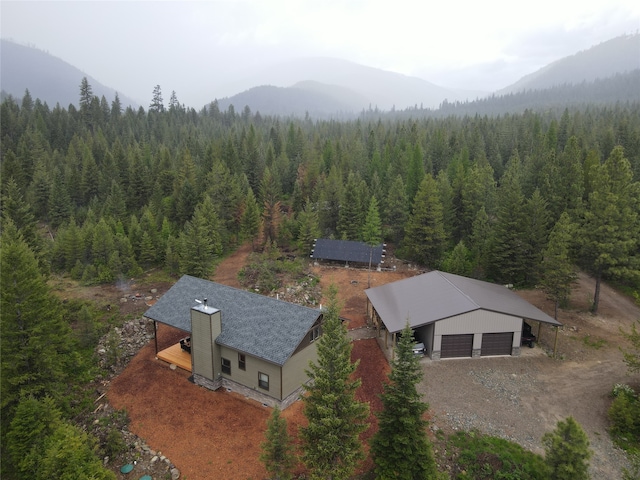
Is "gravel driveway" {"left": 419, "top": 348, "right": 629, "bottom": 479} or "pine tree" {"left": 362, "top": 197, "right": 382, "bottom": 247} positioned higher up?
"pine tree" {"left": 362, "top": 197, "right": 382, "bottom": 247}

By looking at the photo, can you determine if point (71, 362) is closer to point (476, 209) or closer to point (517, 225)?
point (517, 225)

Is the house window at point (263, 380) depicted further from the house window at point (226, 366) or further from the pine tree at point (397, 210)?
the pine tree at point (397, 210)

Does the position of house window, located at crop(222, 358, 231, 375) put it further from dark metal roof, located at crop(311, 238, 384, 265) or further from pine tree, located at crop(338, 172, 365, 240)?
pine tree, located at crop(338, 172, 365, 240)

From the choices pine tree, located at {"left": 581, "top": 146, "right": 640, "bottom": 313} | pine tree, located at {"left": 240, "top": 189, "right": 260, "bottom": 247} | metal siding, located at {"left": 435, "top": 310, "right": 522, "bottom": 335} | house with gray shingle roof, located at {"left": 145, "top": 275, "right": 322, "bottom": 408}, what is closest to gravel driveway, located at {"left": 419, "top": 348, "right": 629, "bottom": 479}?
metal siding, located at {"left": 435, "top": 310, "right": 522, "bottom": 335}

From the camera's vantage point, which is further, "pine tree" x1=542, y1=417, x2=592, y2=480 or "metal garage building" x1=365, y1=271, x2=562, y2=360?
"metal garage building" x1=365, y1=271, x2=562, y2=360

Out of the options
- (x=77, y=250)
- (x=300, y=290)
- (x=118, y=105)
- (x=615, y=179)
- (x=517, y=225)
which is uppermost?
(x=118, y=105)

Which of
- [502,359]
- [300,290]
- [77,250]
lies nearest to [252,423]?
[502,359]

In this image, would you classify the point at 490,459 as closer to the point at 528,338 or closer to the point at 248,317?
the point at 528,338
